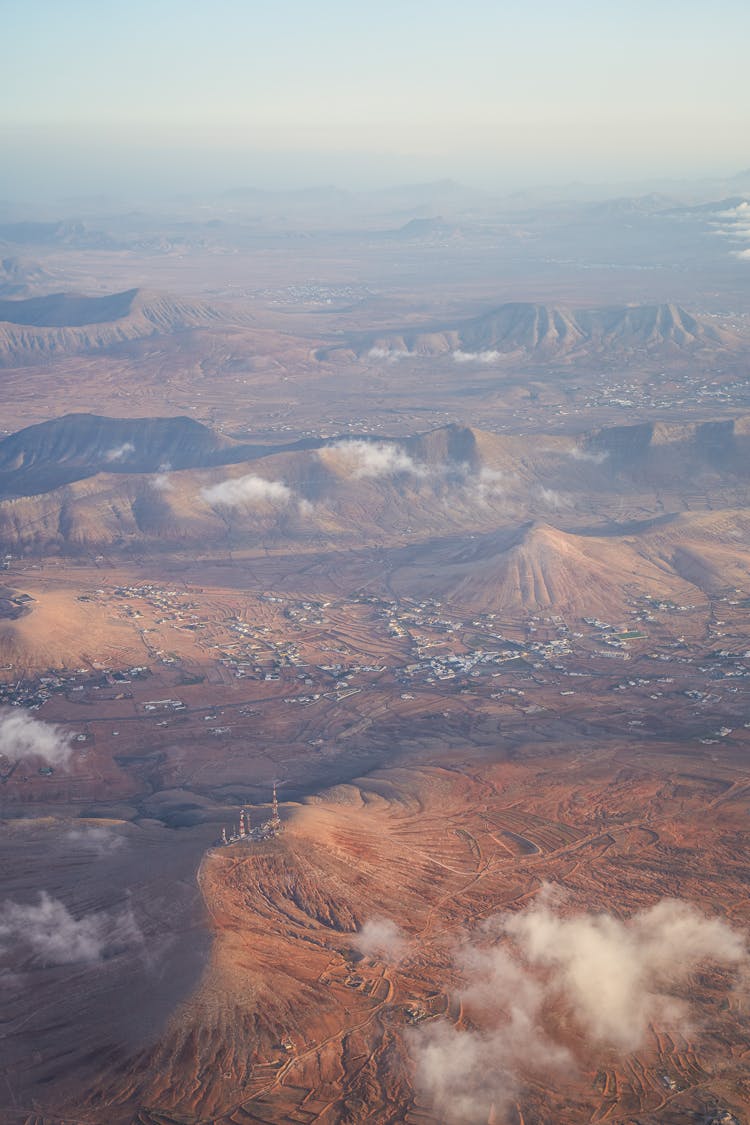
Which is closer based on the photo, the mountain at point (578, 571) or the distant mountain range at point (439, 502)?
the mountain at point (578, 571)

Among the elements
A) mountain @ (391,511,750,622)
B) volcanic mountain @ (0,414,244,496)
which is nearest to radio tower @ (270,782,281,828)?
mountain @ (391,511,750,622)

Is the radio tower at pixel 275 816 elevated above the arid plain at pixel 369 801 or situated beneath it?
elevated above

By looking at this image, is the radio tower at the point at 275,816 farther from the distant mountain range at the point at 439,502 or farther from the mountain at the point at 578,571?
the distant mountain range at the point at 439,502

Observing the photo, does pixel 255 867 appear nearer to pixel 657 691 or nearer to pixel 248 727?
pixel 248 727

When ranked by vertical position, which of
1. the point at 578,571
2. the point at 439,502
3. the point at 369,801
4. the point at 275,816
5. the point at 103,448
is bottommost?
the point at 439,502

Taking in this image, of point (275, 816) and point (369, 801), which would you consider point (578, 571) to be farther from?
point (275, 816)

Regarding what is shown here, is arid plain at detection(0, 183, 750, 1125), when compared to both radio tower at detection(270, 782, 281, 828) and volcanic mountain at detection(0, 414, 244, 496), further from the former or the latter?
volcanic mountain at detection(0, 414, 244, 496)

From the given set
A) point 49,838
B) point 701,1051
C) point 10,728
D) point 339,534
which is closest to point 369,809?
point 49,838

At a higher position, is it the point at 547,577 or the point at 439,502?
the point at 547,577

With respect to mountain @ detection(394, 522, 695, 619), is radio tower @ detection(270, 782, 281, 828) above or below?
above

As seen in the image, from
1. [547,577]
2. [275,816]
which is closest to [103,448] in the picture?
[547,577]

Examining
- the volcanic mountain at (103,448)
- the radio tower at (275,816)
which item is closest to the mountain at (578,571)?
the radio tower at (275,816)
